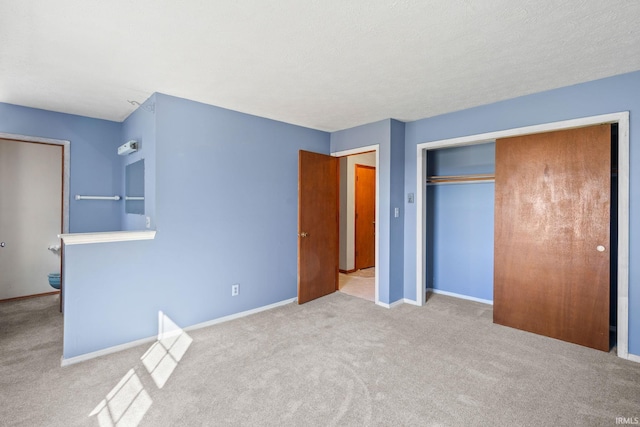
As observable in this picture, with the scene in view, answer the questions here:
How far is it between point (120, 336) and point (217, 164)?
189 centimetres

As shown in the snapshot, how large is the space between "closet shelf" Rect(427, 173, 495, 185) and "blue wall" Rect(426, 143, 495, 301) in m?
0.08

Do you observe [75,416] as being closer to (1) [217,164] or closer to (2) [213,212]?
(2) [213,212]

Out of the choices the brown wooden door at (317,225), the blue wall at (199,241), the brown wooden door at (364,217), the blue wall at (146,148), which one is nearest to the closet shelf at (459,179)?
the brown wooden door at (317,225)

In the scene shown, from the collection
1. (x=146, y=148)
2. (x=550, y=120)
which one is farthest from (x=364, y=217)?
(x=146, y=148)

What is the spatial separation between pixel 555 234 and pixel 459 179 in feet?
4.64

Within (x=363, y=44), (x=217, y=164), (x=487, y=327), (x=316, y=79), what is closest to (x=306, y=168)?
(x=217, y=164)

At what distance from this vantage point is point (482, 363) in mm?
2477

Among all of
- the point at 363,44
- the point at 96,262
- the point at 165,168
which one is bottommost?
the point at 96,262

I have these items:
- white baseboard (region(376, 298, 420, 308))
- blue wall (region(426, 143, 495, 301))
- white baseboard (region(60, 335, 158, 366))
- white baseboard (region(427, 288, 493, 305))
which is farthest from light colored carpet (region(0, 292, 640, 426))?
blue wall (region(426, 143, 495, 301))

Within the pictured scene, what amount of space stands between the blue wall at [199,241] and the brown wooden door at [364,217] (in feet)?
7.36

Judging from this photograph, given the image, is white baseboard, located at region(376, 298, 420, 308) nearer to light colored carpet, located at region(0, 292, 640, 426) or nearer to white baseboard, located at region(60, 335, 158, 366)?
light colored carpet, located at region(0, 292, 640, 426)

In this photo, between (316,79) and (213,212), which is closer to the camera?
(316,79)

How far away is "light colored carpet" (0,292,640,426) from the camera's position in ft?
6.11

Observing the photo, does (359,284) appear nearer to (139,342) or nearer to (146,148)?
(139,342)
